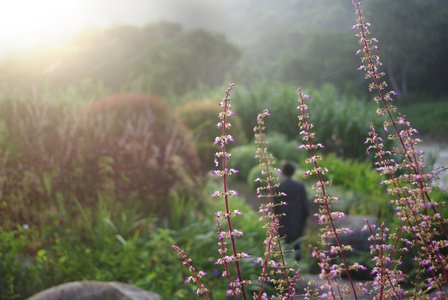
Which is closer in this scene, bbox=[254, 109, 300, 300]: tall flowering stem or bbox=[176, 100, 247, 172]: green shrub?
bbox=[254, 109, 300, 300]: tall flowering stem

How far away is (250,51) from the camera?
1714 cm

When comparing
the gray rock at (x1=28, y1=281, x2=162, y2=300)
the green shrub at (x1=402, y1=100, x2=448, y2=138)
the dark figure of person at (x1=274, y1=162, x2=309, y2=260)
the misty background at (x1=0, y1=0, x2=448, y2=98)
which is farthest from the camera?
the dark figure of person at (x1=274, y1=162, x2=309, y2=260)

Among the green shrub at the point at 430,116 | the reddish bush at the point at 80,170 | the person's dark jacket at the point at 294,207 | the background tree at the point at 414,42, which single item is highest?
the background tree at the point at 414,42

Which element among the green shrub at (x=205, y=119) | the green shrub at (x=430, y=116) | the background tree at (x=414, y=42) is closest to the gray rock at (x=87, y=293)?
the background tree at (x=414, y=42)

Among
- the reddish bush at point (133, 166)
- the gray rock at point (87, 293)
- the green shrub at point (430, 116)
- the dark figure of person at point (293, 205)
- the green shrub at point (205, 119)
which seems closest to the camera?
the gray rock at point (87, 293)

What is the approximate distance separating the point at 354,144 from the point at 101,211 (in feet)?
21.7

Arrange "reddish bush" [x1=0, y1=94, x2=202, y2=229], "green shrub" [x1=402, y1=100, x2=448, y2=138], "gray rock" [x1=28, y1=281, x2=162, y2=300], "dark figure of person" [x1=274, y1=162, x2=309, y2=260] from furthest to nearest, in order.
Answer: "dark figure of person" [x1=274, y1=162, x2=309, y2=260], "reddish bush" [x1=0, y1=94, x2=202, y2=229], "green shrub" [x1=402, y1=100, x2=448, y2=138], "gray rock" [x1=28, y1=281, x2=162, y2=300]

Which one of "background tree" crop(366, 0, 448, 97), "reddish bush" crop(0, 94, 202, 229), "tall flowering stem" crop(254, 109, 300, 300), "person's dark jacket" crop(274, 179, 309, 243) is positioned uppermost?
"background tree" crop(366, 0, 448, 97)

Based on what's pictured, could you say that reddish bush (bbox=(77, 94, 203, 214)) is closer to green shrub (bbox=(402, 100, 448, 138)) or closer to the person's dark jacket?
the person's dark jacket

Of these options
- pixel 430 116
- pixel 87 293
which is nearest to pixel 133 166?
pixel 87 293

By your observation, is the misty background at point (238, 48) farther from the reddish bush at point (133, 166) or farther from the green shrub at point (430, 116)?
the reddish bush at point (133, 166)

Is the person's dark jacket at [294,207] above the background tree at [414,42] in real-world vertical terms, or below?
below

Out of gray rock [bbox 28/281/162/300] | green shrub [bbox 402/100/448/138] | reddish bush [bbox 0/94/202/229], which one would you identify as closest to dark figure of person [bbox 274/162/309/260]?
reddish bush [bbox 0/94/202/229]

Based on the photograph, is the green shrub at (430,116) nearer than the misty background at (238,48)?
No
